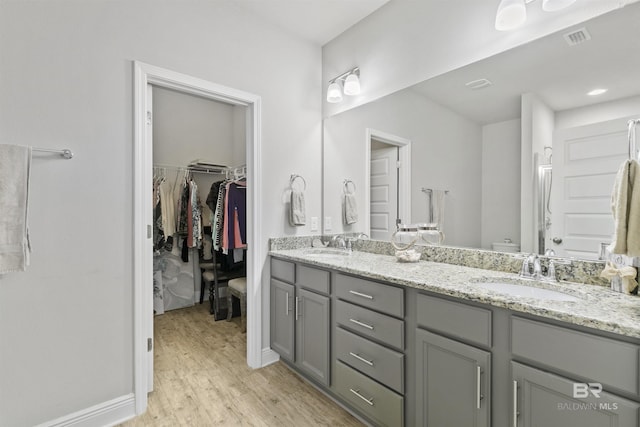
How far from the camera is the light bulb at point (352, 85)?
235 cm

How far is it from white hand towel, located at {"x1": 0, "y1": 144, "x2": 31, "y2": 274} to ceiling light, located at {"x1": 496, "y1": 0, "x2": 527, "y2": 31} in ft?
7.85

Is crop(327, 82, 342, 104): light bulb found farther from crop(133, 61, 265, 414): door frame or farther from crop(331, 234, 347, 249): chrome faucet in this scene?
crop(331, 234, 347, 249): chrome faucet

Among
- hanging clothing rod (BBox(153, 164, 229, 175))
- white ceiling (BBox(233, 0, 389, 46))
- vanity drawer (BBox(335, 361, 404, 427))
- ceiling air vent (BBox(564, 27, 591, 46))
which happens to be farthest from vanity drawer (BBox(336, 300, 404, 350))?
hanging clothing rod (BBox(153, 164, 229, 175))

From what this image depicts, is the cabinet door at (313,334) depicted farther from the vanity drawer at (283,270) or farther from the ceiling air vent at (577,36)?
the ceiling air vent at (577,36)

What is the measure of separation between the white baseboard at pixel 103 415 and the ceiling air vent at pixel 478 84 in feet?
8.98

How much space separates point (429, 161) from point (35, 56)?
2304 millimetres

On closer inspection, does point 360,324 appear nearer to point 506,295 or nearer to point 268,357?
point 506,295

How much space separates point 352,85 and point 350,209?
3.30 feet

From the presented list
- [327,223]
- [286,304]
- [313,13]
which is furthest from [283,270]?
[313,13]

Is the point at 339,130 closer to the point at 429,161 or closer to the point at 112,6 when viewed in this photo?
the point at 429,161

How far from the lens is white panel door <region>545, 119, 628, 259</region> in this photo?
131 cm

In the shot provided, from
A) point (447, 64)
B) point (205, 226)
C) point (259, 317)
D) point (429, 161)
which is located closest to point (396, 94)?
point (447, 64)

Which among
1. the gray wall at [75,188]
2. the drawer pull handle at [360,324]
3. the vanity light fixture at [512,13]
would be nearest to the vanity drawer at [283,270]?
the drawer pull handle at [360,324]

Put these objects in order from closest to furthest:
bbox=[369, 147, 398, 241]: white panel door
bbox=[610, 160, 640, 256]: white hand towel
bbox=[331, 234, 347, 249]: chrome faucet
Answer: bbox=[610, 160, 640, 256]: white hand towel < bbox=[369, 147, 398, 241]: white panel door < bbox=[331, 234, 347, 249]: chrome faucet
